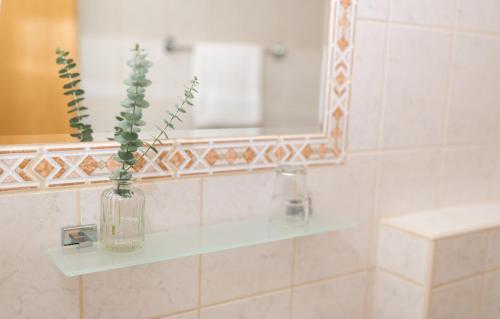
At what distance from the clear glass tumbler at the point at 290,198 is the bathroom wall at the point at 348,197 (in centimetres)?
3

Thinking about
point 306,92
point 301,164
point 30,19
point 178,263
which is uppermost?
point 30,19

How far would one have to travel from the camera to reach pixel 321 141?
1.36m

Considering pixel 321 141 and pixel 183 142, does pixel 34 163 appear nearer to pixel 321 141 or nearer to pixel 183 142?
pixel 183 142

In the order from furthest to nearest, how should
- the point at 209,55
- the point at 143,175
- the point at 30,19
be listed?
the point at 209,55 < the point at 143,175 < the point at 30,19

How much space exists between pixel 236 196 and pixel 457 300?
0.67 m

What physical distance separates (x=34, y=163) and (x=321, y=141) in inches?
25.7

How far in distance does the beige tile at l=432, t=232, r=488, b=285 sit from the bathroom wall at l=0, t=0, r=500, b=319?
0.13 meters

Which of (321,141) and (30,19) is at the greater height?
(30,19)

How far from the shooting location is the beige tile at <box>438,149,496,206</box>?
162cm

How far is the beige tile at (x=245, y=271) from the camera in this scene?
1254mm

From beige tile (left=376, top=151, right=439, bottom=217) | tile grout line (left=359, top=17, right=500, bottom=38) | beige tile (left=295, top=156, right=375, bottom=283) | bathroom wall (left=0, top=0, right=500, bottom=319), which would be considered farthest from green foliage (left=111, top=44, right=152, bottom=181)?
beige tile (left=376, top=151, right=439, bottom=217)

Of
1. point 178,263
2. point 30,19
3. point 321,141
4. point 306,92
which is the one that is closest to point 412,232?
point 321,141

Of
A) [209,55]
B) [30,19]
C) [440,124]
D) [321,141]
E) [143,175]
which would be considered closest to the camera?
[30,19]

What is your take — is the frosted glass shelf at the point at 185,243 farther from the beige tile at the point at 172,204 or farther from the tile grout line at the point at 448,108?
the tile grout line at the point at 448,108
